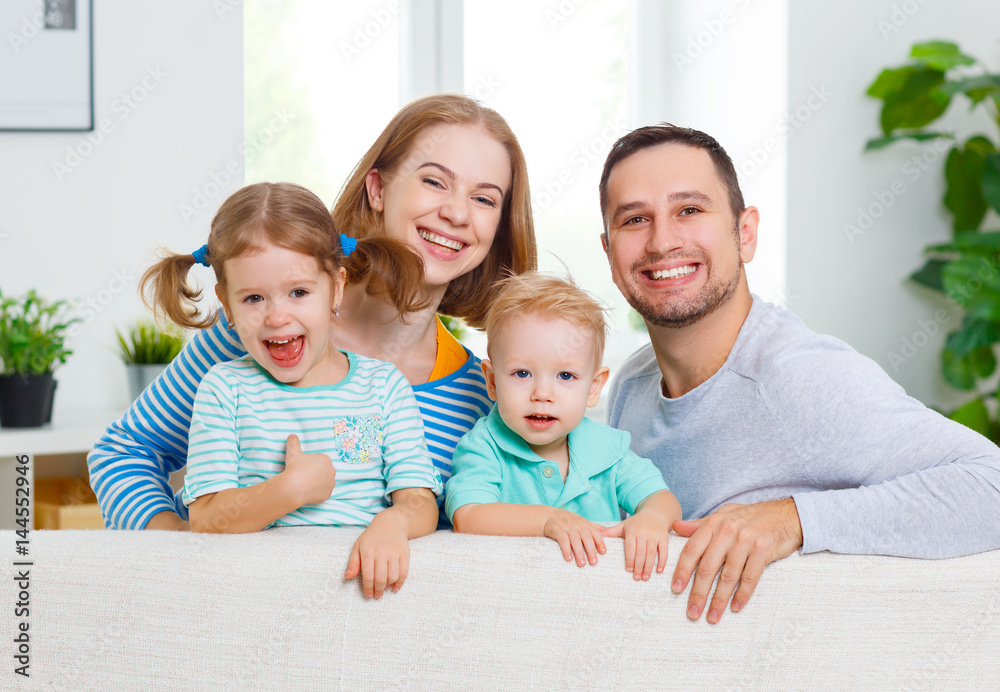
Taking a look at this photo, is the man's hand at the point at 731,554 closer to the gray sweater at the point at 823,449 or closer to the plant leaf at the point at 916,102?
the gray sweater at the point at 823,449

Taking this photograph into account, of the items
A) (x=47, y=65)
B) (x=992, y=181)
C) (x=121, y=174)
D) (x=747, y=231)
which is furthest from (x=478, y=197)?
(x=992, y=181)

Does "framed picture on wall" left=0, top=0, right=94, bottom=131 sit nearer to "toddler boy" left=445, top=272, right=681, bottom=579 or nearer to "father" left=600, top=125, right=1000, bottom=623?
"father" left=600, top=125, right=1000, bottom=623

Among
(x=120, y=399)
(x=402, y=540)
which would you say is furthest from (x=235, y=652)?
(x=120, y=399)

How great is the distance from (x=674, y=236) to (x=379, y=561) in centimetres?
79

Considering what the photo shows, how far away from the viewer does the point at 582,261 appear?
3.53 m

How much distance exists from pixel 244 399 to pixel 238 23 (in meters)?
2.10

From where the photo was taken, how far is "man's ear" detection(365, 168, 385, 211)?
1.64 meters

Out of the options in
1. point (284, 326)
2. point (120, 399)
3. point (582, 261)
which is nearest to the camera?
point (284, 326)

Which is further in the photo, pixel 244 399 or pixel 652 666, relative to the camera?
pixel 244 399

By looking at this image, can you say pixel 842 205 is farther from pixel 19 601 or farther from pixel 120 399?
pixel 19 601

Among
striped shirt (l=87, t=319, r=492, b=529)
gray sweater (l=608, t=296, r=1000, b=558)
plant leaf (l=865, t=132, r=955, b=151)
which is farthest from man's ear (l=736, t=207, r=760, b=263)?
plant leaf (l=865, t=132, r=955, b=151)

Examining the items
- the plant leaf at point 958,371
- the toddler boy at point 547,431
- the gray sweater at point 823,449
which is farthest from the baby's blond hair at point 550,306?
the plant leaf at point 958,371

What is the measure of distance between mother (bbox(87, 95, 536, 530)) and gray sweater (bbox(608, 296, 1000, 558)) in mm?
369

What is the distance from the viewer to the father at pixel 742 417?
41.1 inches
